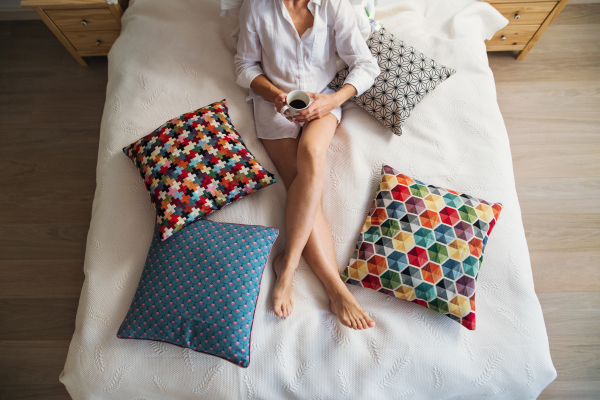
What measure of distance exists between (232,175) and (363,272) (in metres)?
0.52

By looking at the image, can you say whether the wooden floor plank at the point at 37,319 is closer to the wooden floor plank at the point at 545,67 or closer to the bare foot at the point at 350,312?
the bare foot at the point at 350,312

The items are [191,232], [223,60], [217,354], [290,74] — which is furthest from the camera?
[223,60]

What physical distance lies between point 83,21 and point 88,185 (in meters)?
0.80

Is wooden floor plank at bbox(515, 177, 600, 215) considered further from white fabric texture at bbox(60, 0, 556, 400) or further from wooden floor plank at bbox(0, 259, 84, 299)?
wooden floor plank at bbox(0, 259, 84, 299)

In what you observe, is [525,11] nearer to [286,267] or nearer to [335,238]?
[335,238]

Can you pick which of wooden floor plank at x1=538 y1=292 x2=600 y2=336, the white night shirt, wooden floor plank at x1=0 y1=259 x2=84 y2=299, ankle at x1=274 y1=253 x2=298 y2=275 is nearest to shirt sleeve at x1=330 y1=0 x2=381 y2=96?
the white night shirt

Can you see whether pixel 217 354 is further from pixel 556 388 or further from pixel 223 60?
pixel 556 388

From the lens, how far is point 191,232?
1.08 m

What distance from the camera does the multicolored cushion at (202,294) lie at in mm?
962

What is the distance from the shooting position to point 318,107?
122 cm

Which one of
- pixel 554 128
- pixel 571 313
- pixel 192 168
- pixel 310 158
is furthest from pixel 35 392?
pixel 554 128

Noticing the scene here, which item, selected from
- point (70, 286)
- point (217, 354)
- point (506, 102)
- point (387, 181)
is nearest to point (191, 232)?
point (217, 354)

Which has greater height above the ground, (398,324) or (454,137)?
(454,137)

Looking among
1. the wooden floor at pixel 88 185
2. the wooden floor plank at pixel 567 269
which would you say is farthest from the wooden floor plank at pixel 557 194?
the wooden floor plank at pixel 567 269
